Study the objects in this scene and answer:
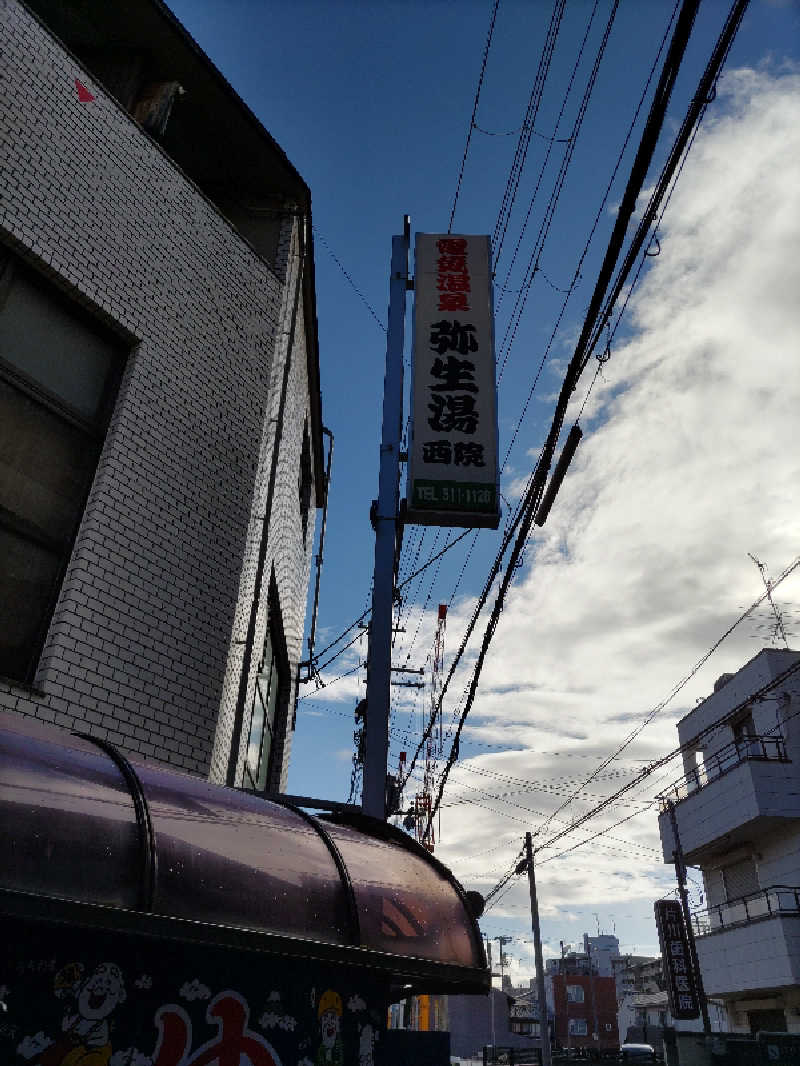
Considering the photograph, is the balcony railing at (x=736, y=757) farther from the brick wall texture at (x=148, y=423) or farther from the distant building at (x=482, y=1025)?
the distant building at (x=482, y=1025)

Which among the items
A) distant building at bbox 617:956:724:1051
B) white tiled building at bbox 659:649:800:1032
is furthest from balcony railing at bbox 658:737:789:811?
distant building at bbox 617:956:724:1051

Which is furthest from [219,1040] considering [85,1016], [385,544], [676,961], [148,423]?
[676,961]

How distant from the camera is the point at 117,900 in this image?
3.40m

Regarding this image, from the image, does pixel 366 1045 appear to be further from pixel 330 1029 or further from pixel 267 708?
pixel 267 708

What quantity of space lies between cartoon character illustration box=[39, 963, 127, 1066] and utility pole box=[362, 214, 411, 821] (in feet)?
10.7

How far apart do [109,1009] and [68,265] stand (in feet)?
19.1

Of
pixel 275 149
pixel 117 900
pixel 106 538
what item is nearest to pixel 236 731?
pixel 106 538

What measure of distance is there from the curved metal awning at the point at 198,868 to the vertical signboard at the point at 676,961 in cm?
2311

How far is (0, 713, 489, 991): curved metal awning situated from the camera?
3270 mm

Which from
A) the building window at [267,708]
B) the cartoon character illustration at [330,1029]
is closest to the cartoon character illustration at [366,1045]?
the cartoon character illustration at [330,1029]

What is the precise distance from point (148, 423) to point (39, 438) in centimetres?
108

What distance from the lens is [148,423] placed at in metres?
6.88

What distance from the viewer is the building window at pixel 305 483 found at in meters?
12.5

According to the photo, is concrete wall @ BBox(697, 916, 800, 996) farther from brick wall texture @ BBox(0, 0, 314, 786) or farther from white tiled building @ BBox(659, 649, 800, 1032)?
brick wall texture @ BBox(0, 0, 314, 786)
